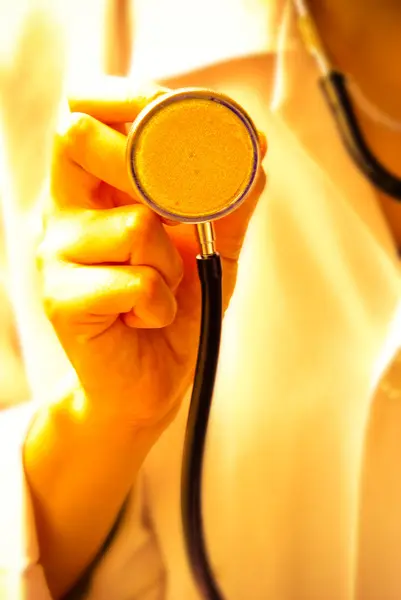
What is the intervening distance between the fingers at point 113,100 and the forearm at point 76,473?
226 millimetres

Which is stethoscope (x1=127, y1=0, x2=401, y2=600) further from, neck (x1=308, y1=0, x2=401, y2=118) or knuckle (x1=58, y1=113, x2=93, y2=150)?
neck (x1=308, y1=0, x2=401, y2=118)

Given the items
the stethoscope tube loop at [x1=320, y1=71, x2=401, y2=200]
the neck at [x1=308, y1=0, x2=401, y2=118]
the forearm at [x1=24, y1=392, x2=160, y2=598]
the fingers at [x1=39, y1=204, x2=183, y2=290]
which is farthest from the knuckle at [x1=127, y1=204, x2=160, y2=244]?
the neck at [x1=308, y1=0, x2=401, y2=118]

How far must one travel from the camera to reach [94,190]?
18.3 inches

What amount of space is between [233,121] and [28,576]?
1.30 feet

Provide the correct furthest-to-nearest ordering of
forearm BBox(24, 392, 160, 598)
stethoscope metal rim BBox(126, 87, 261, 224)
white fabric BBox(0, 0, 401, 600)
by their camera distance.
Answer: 1. white fabric BBox(0, 0, 401, 600)
2. forearm BBox(24, 392, 160, 598)
3. stethoscope metal rim BBox(126, 87, 261, 224)

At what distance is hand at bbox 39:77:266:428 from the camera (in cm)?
41

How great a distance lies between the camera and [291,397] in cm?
65

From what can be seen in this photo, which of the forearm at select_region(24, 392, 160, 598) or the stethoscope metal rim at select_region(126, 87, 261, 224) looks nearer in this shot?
the stethoscope metal rim at select_region(126, 87, 261, 224)

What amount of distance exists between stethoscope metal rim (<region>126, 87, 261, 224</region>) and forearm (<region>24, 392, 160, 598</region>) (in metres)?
0.19

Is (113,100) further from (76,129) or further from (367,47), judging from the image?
(367,47)

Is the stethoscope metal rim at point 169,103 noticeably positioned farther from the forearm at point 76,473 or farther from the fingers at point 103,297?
the forearm at point 76,473

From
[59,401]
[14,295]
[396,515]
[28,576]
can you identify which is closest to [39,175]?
[14,295]

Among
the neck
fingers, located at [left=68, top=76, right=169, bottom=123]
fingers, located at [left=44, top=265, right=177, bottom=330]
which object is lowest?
fingers, located at [left=44, top=265, right=177, bottom=330]

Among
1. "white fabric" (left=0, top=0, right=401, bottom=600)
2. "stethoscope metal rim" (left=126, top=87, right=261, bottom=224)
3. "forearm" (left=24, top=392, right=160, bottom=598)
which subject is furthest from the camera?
"white fabric" (left=0, top=0, right=401, bottom=600)
